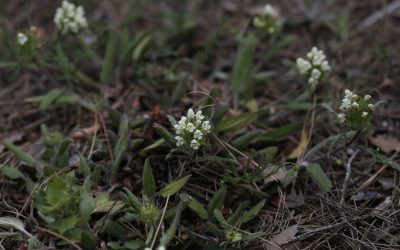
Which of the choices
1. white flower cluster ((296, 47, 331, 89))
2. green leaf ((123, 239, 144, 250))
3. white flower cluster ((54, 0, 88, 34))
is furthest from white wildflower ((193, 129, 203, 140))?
white flower cluster ((54, 0, 88, 34))

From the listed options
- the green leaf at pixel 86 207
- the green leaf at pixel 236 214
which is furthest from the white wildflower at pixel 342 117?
the green leaf at pixel 86 207

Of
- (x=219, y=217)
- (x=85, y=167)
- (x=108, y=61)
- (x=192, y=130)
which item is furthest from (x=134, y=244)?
(x=108, y=61)

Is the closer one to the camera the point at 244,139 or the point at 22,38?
the point at 244,139

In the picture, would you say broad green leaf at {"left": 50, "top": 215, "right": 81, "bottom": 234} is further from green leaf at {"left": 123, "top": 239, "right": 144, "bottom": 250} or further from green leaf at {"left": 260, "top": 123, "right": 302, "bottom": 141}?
green leaf at {"left": 260, "top": 123, "right": 302, "bottom": 141}

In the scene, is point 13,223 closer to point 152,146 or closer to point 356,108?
point 152,146

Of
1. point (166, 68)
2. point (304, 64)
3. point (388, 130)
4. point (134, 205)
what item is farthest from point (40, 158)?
point (388, 130)
